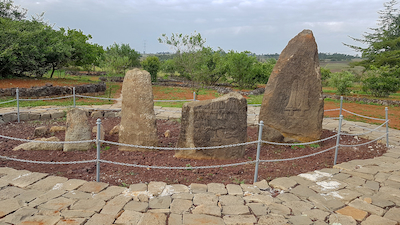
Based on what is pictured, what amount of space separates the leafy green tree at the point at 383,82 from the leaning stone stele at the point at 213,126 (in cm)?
1647

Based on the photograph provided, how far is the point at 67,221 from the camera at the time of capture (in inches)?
134

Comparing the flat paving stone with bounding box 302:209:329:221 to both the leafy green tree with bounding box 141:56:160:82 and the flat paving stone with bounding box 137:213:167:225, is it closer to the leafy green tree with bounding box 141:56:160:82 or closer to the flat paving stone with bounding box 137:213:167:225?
the flat paving stone with bounding box 137:213:167:225

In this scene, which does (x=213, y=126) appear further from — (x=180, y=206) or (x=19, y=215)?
(x=19, y=215)

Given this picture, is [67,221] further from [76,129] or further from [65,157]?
[76,129]

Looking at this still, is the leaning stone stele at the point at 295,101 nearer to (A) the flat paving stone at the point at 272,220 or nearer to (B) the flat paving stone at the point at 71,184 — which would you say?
(A) the flat paving stone at the point at 272,220

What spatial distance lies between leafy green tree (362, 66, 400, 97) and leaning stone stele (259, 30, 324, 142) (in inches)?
556

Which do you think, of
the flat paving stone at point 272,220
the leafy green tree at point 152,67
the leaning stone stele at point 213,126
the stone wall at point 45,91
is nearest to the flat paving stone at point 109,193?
the leaning stone stele at point 213,126

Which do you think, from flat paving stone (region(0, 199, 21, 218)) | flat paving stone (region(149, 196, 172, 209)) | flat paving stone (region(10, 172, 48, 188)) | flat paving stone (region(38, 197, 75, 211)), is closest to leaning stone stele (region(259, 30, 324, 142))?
flat paving stone (region(149, 196, 172, 209))

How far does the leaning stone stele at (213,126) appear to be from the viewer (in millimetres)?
5895

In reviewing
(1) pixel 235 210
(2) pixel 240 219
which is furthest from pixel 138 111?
(2) pixel 240 219

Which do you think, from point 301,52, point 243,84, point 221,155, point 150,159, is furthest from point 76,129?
point 243,84

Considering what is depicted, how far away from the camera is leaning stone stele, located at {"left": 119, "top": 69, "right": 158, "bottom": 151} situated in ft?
20.7

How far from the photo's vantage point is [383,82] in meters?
18.6

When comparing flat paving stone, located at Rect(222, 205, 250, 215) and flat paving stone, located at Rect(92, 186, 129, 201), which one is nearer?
flat paving stone, located at Rect(222, 205, 250, 215)
